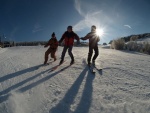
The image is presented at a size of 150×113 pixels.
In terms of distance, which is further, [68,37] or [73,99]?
[68,37]

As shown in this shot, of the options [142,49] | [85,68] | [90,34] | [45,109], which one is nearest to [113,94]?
[45,109]

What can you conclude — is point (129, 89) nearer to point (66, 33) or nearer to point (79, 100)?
point (79, 100)

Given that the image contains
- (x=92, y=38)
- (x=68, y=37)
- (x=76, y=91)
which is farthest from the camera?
(x=68, y=37)

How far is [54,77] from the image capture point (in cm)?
577

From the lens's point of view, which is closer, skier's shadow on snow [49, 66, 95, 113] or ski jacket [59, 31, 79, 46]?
skier's shadow on snow [49, 66, 95, 113]

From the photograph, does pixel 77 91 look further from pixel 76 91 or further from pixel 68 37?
pixel 68 37

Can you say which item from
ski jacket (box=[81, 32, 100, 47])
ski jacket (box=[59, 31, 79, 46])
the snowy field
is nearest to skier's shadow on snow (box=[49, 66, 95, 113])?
the snowy field

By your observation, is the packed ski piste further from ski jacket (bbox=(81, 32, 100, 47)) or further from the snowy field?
ski jacket (bbox=(81, 32, 100, 47))

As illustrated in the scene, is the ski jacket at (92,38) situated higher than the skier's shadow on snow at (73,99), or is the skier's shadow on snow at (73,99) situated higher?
the ski jacket at (92,38)

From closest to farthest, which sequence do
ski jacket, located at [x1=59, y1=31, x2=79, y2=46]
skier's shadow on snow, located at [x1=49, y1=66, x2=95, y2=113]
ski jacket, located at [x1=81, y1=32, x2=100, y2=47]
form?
skier's shadow on snow, located at [x1=49, y1=66, x2=95, y2=113] → ski jacket, located at [x1=81, y1=32, x2=100, y2=47] → ski jacket, located at [x1=59, y1=31, x2=79, y2=46]

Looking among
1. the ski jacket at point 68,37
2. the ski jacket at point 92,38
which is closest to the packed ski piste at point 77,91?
the ski jacket at point 92,38

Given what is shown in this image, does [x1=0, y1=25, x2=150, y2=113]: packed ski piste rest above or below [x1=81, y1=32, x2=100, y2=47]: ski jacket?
below

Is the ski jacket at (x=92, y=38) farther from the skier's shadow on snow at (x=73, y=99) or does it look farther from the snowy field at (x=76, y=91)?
the skier's shadow on snow at (x=73, y=99)

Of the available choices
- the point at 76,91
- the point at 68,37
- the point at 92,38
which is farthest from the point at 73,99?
the point at 68,37
